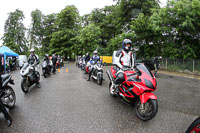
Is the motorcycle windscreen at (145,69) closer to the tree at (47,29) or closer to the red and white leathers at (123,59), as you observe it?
the red and white leathers at (123,59)

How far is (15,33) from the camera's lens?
3859 cm

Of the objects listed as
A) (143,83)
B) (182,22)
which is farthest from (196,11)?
(143,83)

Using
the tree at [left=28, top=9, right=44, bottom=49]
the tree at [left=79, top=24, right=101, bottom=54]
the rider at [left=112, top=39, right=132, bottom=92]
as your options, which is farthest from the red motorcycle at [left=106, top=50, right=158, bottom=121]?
the tree at [left=28, top=9, right=44, bottom=49]

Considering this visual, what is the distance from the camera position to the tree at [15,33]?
38.4m

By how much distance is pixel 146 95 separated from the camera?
3396 millimetres

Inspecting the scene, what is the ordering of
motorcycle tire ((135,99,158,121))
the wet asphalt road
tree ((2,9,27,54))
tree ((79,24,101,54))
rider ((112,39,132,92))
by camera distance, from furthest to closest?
tree ((2,9,27,54))
tree ((79,24,101,54))
rider ((112,39,132,92))
motorcycle tire ((135,99,158,121))
the wet asphalt road

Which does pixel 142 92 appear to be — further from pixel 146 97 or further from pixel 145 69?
pixel 145 69

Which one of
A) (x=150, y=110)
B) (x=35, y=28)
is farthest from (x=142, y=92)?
(x=35, y=28)

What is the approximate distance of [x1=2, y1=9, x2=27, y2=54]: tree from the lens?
3839 centimetres

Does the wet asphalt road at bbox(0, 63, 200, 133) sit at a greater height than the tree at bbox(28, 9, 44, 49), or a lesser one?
lesser

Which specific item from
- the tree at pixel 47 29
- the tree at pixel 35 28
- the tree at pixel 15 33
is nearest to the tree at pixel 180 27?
the tree at pixel 15 33

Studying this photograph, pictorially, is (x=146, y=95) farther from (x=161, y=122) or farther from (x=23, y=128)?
(x=23, y=128)

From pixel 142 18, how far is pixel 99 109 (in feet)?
56.1

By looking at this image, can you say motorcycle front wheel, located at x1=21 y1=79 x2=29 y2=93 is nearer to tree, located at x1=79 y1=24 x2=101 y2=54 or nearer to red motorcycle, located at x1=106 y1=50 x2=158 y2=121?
red motorcycle, located at x1=106 y1=50 x2=158 y2=121
